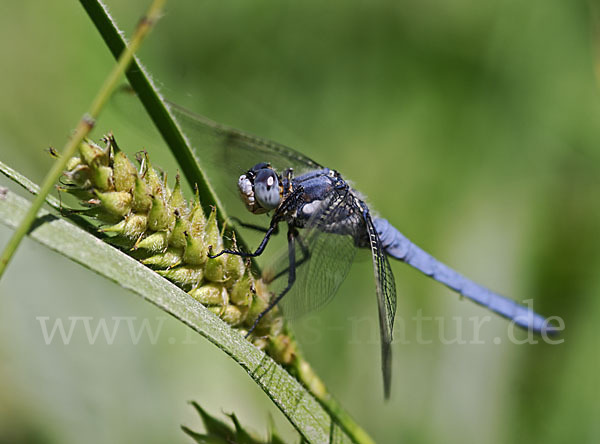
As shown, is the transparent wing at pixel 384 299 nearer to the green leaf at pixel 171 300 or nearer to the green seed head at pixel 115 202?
the green leaf at pixel 171 300

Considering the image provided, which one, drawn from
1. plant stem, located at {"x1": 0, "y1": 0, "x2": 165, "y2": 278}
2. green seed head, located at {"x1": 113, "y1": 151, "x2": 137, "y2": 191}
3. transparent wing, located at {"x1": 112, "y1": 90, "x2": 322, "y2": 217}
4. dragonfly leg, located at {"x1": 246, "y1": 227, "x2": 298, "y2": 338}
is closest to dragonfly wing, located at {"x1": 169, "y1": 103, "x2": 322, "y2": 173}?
transparent wing, located at {"x1": 112, "y1": 90, "x2": 322, "y2": 217}

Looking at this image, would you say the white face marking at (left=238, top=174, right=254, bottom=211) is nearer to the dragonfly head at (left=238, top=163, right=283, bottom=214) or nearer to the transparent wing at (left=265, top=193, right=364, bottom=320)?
the dragonfly head at (left=238, top=163, right=283, bottom=214)

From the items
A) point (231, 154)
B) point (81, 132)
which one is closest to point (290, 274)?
point (231, 154)

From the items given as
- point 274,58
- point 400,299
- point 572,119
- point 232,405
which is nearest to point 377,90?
point 274,58

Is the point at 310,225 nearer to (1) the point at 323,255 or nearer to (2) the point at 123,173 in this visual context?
(1) the point at 323,255

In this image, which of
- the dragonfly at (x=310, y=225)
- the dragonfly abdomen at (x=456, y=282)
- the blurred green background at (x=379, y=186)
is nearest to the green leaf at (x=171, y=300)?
the dragonfly at (x=310, y=225)
